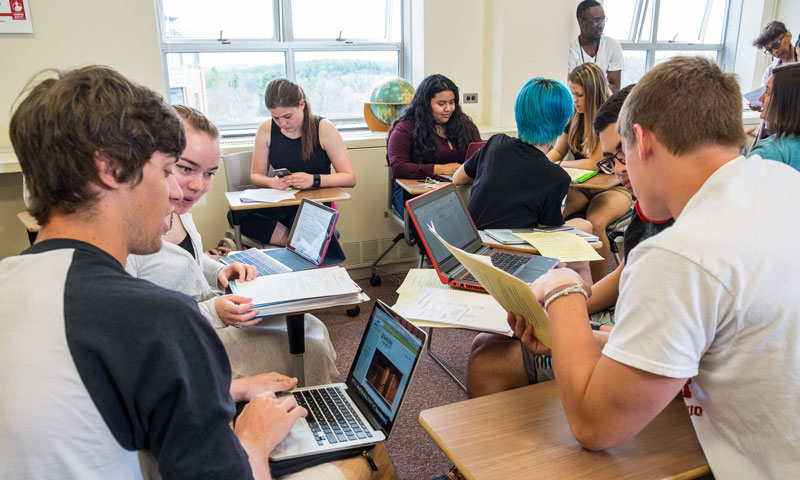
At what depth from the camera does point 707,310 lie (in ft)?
2.64

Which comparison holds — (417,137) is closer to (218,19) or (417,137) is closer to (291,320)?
(218,19)

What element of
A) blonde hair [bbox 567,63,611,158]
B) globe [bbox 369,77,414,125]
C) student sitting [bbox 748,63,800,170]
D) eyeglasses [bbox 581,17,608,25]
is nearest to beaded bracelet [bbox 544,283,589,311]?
student sitting [bbox 748,63,800,170]

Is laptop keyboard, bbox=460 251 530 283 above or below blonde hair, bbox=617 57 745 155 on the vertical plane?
below

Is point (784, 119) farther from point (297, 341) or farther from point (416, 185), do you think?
point (297, 341)

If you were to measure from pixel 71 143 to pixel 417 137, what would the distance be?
3051mm

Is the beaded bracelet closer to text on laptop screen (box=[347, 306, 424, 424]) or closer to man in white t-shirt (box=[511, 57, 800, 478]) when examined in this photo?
man in white t-shirt (box=[511, 57, 800, 478])

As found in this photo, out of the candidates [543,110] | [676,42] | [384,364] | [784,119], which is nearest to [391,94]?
[543,110]

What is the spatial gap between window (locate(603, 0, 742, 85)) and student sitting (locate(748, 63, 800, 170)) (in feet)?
12.1

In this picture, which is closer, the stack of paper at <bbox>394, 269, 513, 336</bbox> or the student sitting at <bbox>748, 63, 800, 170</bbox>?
the stack of paper at <bbox>394, 269, 513, 336</bbox>

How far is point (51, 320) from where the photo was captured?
2.17ft

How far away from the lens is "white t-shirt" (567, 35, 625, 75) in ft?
15.2

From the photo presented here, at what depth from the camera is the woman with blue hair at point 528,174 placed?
2.27 meters

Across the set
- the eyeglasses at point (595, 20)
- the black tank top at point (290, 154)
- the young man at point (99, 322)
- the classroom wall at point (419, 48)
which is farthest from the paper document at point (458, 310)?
the eyeglasses at point (595, 20)

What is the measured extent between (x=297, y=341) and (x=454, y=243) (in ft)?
2.21
